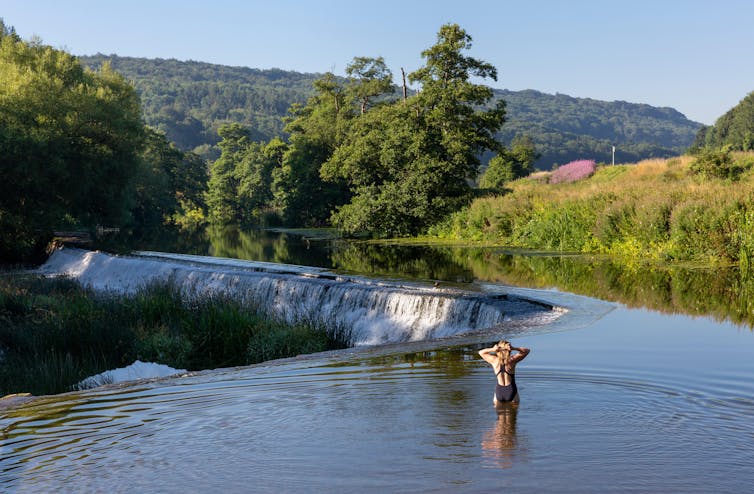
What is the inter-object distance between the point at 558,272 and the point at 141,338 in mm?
Result: 13015

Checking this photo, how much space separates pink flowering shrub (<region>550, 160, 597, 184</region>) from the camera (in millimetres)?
54737

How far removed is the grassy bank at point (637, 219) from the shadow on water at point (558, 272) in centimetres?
156

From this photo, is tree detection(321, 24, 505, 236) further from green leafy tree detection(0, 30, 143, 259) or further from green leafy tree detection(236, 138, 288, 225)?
green leafy tree detection(236, 138, 288, 225)

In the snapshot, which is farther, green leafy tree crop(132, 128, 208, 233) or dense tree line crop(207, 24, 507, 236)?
green leafy tree crop(132, 128, 208, 233)

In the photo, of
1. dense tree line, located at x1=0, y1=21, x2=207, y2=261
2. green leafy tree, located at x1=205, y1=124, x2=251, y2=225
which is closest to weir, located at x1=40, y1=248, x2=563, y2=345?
dense tree line, located at x1=0, y1=21, x2=207, y2=261

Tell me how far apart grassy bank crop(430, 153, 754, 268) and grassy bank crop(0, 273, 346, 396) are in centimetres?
1349

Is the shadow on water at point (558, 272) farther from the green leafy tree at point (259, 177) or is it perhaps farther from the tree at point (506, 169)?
the green leafy tree at point (259, 177)

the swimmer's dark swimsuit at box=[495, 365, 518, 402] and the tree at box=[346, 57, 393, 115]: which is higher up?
the tree at box=[346, 57, 393, 115]

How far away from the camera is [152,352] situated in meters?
13.8

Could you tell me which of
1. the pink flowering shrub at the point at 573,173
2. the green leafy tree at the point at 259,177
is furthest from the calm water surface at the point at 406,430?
the green leafy tree at the point at 259,177

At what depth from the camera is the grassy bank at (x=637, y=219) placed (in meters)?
23.3

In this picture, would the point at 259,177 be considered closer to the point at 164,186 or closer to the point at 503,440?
the point at 164,186

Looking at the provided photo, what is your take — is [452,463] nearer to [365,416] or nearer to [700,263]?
[365,416]

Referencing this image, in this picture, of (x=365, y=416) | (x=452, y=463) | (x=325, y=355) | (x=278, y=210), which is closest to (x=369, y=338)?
(x=325, y=355)
